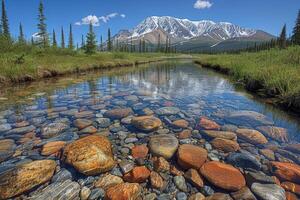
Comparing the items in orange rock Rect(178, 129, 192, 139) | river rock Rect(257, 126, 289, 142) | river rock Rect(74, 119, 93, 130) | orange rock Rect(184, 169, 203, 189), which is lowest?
orange rock Rect(184, 169, 203, 189)

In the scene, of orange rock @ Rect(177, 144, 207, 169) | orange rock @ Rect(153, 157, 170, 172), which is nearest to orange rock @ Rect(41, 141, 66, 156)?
orange rock @ Rect(153, 157, 170, 172)

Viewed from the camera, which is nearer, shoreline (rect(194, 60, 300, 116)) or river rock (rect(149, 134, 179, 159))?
river rock (rect(149, 134, 179, 159))

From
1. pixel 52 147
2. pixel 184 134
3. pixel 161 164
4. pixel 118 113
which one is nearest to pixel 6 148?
pixel 52 147

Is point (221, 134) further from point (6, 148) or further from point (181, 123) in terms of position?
point (6, 148)

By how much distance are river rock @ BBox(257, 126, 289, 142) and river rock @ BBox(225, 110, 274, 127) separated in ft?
1.00

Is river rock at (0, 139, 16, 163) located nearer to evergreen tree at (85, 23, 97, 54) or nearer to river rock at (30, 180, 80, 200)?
river rock at (30, 180, 80, 200)

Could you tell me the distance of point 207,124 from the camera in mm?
5559

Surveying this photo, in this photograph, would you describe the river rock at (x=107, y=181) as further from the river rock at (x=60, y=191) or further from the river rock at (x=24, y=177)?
the river rock at (x=24, y=177)

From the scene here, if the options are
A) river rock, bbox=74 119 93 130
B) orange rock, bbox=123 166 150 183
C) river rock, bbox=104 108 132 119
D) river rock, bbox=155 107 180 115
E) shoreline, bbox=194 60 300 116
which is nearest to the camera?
orange rock, bbox=123 166 150 183

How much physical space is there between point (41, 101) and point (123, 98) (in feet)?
11.0

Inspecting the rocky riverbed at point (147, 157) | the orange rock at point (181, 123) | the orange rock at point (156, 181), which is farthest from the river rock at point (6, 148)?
the orange rock at point (181, 123)

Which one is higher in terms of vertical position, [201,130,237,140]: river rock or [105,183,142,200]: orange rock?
[201,130,237,140]: river rock

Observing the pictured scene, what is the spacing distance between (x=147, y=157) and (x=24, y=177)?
2036mm

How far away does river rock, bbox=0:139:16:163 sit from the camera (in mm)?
3781
